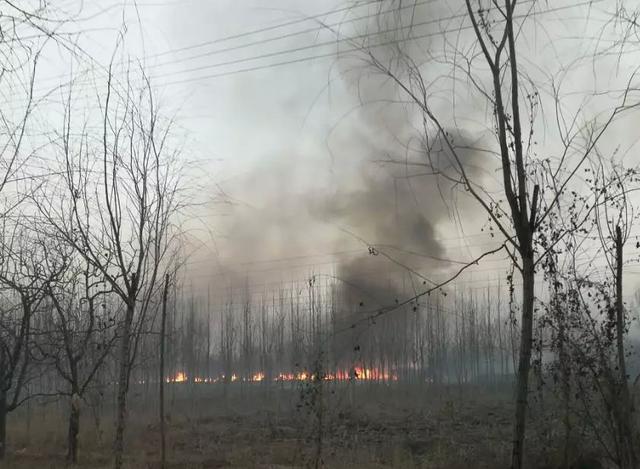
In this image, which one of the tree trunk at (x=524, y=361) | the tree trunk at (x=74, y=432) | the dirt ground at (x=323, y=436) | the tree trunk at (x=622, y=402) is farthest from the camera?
the dirt ground at (x=323, y=436)

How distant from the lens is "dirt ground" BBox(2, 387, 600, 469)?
12227mm

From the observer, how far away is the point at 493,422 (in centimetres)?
2041

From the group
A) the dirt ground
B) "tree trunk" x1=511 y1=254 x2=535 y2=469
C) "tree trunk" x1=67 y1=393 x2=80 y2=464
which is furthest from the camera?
the dirt ground

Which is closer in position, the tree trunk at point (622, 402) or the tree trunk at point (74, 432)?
the tree trunk at point (622, 402)

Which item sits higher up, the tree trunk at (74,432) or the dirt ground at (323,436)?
the tree trunk at (74,432)

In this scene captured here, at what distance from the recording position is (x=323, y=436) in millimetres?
18484

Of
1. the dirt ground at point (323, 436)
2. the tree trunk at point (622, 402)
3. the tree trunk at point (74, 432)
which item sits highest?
the tree trunk at point (622, 402)

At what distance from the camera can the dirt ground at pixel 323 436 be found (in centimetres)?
1223

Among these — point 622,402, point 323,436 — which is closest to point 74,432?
point 323,436

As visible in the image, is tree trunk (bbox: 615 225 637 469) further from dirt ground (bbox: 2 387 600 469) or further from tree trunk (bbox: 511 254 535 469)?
dirt ground (bbox: 2 387 600 469)

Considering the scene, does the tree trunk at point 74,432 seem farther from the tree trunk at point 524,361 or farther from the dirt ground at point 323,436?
the tree trunk at point 524,361

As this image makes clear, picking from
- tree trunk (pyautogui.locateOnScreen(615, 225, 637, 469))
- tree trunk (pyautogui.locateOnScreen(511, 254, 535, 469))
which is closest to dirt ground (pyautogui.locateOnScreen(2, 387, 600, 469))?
tree trunk (pyautogui.locateOnScreen(615, 225, 637, 469))

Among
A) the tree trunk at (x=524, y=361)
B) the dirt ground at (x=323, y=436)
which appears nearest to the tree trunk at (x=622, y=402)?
the tree trunk at (x=524, y=361)

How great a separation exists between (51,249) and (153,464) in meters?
4.63
